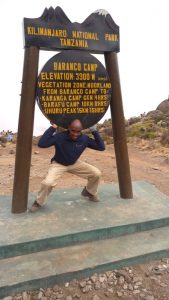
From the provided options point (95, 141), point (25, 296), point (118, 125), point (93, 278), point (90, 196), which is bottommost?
point (25, 296)

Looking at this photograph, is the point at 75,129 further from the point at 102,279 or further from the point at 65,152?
the point at 102,279

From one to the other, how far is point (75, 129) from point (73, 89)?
69cm

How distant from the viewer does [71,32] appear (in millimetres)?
5043

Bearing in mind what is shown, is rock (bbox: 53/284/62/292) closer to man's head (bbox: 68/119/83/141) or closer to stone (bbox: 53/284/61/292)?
stone (bbox: 53/284/61/292)

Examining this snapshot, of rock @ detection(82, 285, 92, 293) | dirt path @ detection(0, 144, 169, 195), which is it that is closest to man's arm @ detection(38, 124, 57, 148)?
rock @ detection(82, 285, 92, 293)

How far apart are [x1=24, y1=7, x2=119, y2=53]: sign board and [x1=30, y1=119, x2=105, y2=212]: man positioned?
4.16ft

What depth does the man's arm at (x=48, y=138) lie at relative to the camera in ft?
16.5

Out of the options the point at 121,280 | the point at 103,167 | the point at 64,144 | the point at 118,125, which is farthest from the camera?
the point at 103,167

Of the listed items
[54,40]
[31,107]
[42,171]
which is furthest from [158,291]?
[42,171]

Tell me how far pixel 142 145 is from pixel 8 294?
38.5ft

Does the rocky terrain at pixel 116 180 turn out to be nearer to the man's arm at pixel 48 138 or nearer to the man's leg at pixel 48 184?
the man's leg at pixel 48 184

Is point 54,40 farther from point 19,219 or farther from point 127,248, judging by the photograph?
point 127,248

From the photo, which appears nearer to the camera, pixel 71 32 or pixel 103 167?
pixel 71 32

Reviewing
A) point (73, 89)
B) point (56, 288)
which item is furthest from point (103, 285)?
point (73, 89)
